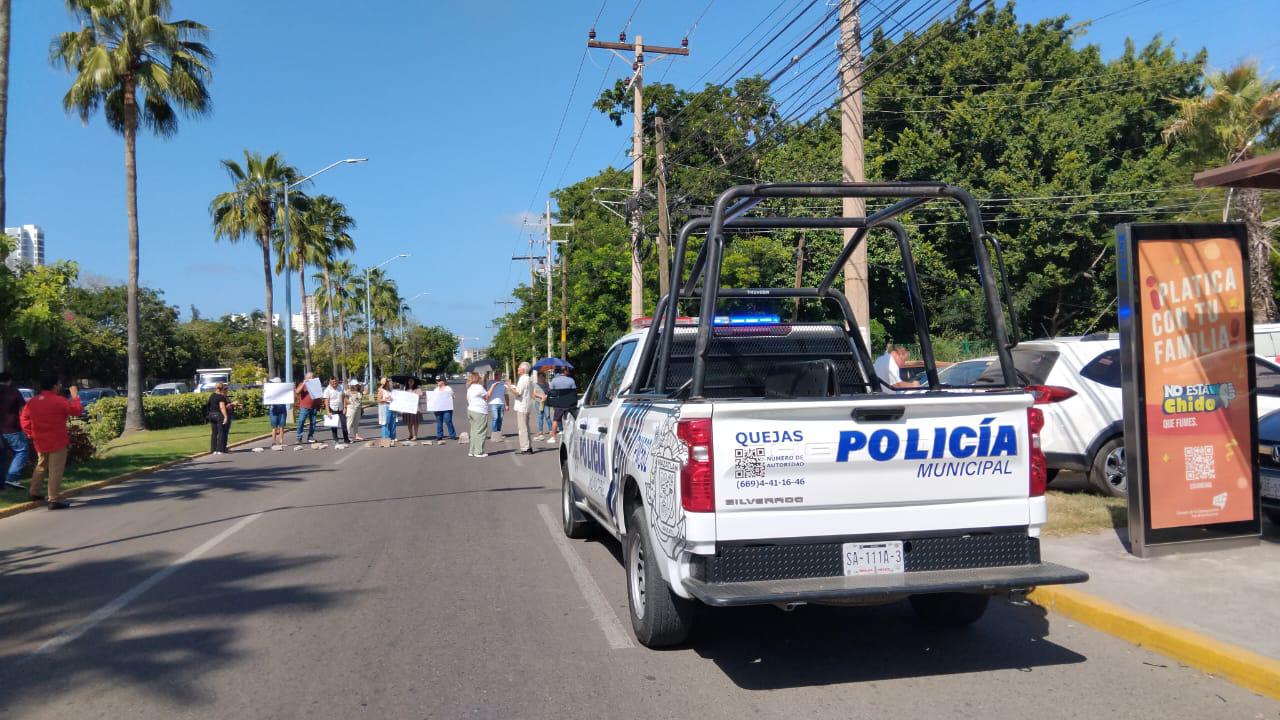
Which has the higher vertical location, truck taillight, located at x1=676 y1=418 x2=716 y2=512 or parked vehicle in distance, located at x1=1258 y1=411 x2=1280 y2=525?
truck taillight, located at x1=676 y1=418 x2=716 y2=512

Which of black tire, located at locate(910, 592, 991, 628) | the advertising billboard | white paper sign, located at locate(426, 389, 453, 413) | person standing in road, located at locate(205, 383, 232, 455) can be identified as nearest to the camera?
black tire, located at locate(910, 592, 991, 628)

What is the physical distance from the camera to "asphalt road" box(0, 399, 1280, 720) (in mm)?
4711

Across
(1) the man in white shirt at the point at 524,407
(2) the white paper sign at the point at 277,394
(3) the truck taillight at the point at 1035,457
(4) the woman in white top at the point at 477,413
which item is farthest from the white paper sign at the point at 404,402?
(3) the truck taillight at the point at 1035,457

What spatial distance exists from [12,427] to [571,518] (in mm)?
9135

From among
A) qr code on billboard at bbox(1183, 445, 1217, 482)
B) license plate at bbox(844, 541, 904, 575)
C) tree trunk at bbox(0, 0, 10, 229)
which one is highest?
tree trunk at bbox(0, 0, 10, 229)

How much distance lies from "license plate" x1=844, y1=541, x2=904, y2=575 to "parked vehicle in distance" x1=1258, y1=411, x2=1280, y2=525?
458 cm

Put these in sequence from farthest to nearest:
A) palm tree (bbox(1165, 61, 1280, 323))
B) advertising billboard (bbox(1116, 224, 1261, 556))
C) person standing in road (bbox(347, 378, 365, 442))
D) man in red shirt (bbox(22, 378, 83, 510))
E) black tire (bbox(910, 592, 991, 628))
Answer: palm tree (bbox(1165, 61, 1280, 323))
person standing in road (bbox(347, 378, 365, 442))
man in red shirt (bbox(22, 378, 83, 510))
advertising billboard (bbox(1116, 224, 1261, 556))
black tire (bbox(910, 592, 991, 628))

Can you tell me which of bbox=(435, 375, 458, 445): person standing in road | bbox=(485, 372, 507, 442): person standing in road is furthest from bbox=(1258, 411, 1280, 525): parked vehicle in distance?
bbox=(435, 375, 458, 445): person standing in road

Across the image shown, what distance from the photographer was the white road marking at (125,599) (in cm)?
594

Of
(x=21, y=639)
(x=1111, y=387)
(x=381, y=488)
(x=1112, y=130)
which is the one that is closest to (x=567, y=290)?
(x=1112, y=130)

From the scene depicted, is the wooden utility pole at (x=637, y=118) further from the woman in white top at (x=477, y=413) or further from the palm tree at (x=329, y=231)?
the palm tree at (x=329, y=231)

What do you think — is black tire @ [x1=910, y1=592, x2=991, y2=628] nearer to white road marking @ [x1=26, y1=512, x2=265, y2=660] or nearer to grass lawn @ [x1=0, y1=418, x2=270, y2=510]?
white road marking @ [x1=26, y1=512, x2=265, y2=660]

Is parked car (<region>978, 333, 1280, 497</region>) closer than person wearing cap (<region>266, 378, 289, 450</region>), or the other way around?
parked car (<region>978, 333, 1280, 497</region>)

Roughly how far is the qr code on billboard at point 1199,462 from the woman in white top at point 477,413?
43.1ft
